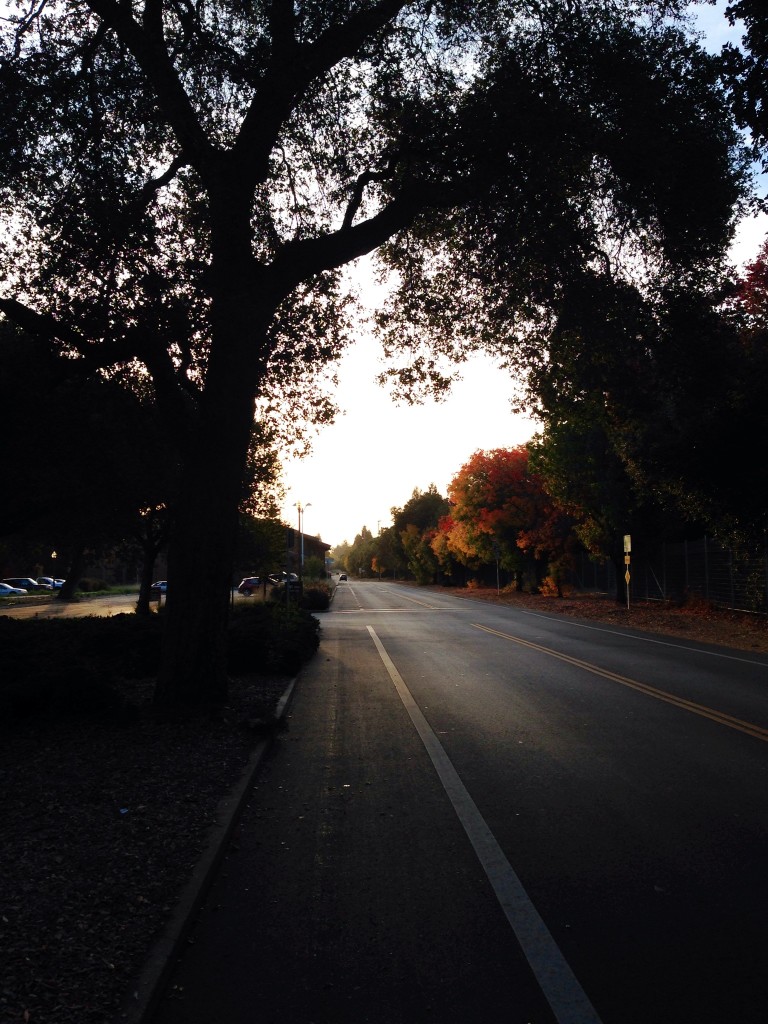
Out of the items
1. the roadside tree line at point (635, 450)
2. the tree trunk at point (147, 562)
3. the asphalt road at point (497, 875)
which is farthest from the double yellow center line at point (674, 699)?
the tree trunk at point (147, 562)

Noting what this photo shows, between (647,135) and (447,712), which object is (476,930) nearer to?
(447,712)

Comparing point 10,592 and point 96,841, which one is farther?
point 10,592

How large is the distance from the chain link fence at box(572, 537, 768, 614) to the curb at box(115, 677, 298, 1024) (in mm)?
20373

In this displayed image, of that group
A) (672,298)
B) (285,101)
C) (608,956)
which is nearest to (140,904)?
(608,956)

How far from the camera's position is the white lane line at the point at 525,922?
3424 millimetres

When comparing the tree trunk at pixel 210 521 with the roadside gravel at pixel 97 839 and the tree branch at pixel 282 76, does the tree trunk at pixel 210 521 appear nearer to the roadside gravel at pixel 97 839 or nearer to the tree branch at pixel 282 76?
the roadside gravel at pixel 97 839

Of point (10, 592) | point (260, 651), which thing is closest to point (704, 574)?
point (260, 651)

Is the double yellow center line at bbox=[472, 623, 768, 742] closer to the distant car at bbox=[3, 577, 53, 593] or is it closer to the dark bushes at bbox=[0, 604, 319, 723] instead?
Result: the dark bushes at bbox=[0, 604, 319, 723]

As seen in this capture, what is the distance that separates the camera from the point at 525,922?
419cm

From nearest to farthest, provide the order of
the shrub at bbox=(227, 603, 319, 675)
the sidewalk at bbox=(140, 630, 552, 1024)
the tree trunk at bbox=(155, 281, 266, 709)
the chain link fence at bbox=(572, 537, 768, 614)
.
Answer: the sidewalk at bbox=(140, 630, 552, 1024) → the tree trunk at bbox=(155, 281, 266, 709) → the shrub at bbox=(227, 603, 319, 675) → the chain link fence at bbox=(572, 537, 768, 614)

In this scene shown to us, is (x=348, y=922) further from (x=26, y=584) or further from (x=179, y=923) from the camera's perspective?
(x=26, y=584)

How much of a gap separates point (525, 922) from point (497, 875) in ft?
2.15

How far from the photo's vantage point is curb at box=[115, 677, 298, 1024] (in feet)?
10.9

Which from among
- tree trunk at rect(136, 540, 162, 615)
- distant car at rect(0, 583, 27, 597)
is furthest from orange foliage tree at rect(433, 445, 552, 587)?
distant car at rect(0, 583, 27, 597)
